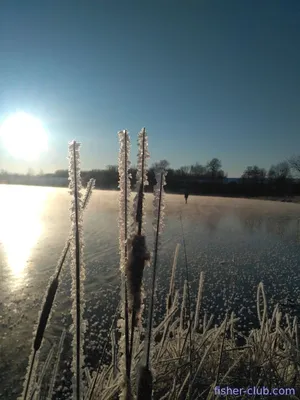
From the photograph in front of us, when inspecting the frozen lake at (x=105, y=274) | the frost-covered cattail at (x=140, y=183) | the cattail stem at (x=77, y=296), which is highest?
the frost-covered cattail at (x=140, y=183)

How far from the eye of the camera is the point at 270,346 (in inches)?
114

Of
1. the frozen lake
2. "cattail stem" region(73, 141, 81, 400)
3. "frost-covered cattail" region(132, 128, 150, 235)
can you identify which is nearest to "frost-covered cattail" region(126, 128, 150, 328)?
"frost-covered cattail" region(132, 128, 150, 235)

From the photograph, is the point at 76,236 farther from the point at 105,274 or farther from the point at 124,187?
the point at 105,274

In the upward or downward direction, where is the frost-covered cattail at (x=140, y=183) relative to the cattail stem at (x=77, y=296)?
upward

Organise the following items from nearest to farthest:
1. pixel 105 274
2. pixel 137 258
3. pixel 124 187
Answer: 1. pixel 137 258
2. pixel 124 187
3. pixel 105 274

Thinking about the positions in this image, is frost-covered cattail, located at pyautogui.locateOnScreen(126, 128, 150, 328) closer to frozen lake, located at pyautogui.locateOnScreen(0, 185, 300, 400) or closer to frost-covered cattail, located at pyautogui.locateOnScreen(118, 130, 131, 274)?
frost-covered cattail, located at pyautogui.locateOnScreen(118, 130, 131, 274)

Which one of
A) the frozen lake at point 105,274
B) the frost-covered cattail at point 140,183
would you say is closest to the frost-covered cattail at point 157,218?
the frost-covered cattail at point 140,183

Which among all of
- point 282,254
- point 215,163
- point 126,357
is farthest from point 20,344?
point 215,163

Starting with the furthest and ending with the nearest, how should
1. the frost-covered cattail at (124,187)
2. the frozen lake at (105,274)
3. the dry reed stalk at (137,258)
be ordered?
the frozen lake at (105,274)
the frost-covered cattail at (124,187)
the dry reed stalk at (137,258)

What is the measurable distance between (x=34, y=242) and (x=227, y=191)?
228 ft

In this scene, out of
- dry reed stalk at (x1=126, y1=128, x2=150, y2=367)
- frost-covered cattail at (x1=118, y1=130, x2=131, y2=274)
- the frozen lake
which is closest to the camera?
dry reed stalk at (x1=126, y1=128, x2=150, y2=367)

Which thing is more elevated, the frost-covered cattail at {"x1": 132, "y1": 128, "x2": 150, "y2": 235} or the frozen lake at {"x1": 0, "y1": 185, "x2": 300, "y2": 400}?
the frost-covered cattail at {"x1": 132, "y1": 128, "x2": 150, "y2": 235}

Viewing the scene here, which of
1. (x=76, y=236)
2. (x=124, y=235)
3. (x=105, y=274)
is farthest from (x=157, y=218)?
(x=105, y=274)

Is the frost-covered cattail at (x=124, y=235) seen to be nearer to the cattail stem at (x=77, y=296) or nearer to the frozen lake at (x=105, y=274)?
the cattail stem at (x=77, y=296)
